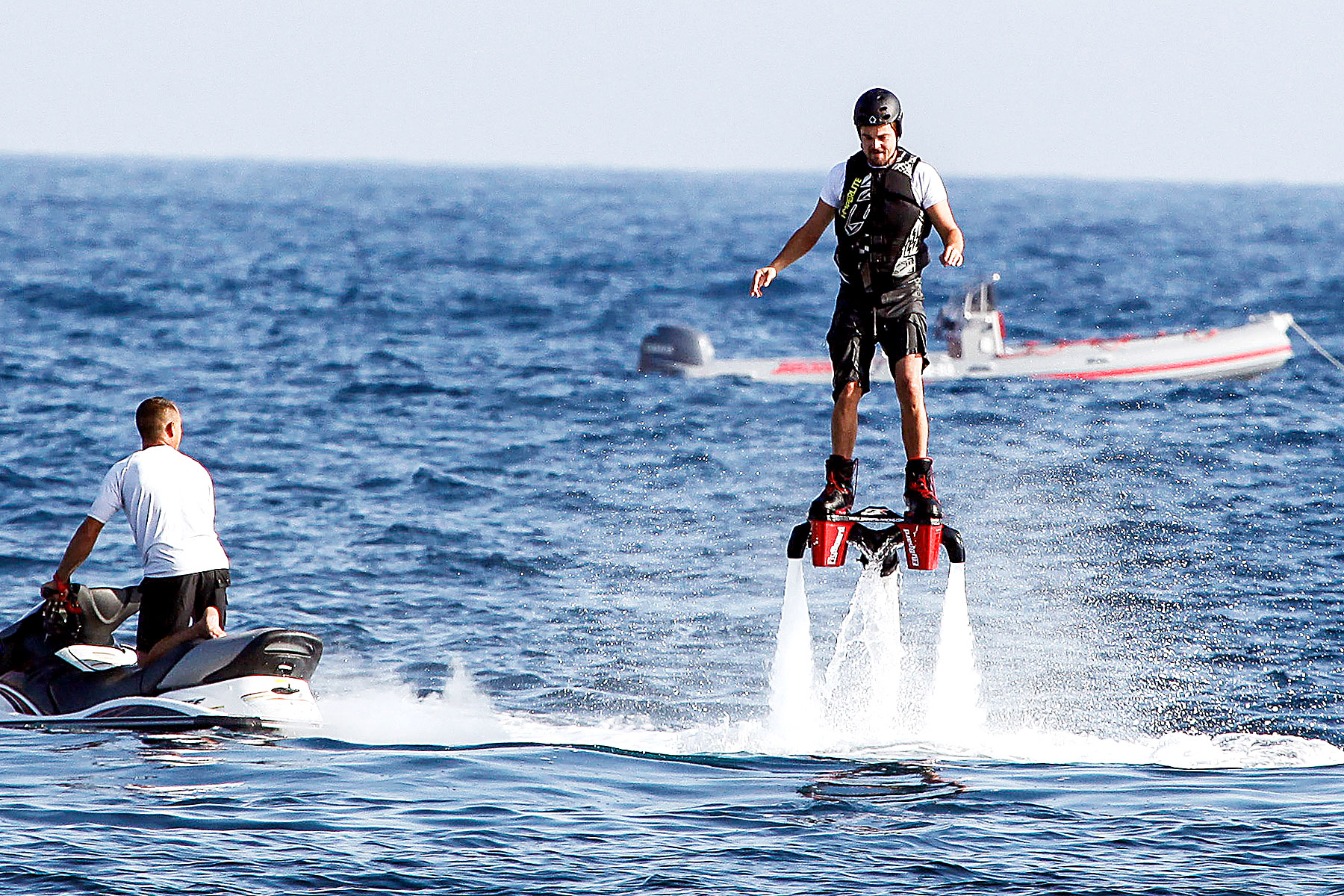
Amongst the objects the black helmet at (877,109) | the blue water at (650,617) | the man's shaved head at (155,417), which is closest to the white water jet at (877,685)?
the blue water at (650,617)

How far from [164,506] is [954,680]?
5.68 meters

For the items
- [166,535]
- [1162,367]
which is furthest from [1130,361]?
[166,535]

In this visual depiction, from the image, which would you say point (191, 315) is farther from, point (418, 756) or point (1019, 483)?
point (418, 756)

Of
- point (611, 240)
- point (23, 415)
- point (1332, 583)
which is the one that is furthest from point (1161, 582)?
point (611, 240)

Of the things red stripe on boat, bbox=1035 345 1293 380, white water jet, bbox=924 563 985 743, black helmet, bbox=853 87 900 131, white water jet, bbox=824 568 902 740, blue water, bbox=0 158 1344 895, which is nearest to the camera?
blue water, bbox=0 158 1344 895

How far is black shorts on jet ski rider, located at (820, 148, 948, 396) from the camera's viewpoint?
37.1 feet

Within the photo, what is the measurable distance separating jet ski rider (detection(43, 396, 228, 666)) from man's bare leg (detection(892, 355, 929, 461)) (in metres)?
4.53

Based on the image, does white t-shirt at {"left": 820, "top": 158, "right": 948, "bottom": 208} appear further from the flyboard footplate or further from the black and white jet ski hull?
the black and white jet ski hull

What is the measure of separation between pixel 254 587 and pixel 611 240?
7360cm

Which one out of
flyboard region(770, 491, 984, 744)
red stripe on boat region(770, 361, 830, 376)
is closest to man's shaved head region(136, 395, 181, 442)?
flyboard region(770, 491, 984, 744)

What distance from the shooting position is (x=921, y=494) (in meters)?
11.7

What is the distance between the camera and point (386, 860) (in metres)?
9.52

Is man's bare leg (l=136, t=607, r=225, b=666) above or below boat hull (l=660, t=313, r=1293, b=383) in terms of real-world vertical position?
below

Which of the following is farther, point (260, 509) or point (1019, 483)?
point (1019, 483)
